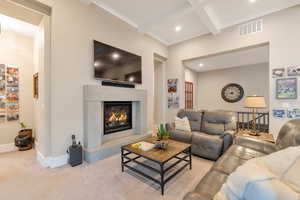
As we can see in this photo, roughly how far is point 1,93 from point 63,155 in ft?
7.12

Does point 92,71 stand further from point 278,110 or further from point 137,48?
point 278,110

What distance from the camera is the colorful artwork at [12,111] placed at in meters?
3.01

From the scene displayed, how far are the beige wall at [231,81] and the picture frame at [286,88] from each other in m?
3.56

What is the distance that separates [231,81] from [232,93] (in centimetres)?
61

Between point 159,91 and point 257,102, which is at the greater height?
point 159,91

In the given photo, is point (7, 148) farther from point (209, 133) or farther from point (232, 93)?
point (232, 93)

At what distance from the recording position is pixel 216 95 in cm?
698

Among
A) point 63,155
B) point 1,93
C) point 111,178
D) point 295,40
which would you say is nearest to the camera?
point 111,178

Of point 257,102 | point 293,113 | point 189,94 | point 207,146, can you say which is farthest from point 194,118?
point 189,94

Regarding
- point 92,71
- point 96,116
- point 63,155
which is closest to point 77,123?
point 96,116

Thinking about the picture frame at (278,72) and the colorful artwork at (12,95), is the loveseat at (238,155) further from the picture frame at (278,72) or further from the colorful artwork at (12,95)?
the colorful artwork at (12,95)

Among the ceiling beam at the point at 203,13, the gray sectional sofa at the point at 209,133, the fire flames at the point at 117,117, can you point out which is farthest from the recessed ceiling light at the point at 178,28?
the fire flames at the point at 117,117

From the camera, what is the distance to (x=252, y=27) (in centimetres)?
324

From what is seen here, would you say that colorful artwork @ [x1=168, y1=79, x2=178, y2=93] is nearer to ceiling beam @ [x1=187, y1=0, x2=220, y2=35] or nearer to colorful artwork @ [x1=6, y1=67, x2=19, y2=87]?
ceiling beam @ [x1=187, y1=0, x2=220, y2=35]
